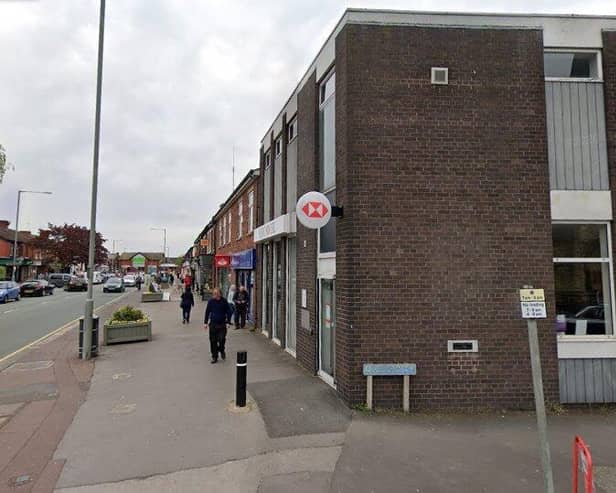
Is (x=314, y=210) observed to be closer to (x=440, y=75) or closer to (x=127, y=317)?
(x=440, y=75)

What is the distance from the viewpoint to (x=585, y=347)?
272 inches

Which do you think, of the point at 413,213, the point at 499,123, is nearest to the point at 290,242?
the point at 413,213

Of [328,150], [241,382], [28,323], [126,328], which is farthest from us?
[28,323]

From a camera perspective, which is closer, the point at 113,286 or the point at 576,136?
the point at 576,136

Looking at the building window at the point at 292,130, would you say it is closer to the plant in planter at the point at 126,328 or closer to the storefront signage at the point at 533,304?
the plant in planter at the point at 126,328

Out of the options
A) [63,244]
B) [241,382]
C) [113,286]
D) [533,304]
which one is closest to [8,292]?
[113,286]

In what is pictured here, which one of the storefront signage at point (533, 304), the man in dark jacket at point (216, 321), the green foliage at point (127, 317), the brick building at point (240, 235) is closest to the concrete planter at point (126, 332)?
the green foliage at point (127, 317)

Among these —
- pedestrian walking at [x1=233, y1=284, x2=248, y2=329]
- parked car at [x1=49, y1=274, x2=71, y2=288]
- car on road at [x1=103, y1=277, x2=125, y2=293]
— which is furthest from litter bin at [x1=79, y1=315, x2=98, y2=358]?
parked car at [x1=49, y1=274, x2=71, y2=288]

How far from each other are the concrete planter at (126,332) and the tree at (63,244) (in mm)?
66384

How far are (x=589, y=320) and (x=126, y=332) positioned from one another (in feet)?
38.3

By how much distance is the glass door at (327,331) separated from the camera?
26.3 feet

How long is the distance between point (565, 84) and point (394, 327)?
16.6ft

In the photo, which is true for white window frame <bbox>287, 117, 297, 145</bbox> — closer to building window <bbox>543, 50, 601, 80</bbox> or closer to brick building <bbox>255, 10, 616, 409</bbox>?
brick building <bbox>255, 10, 616, 409</bbox>

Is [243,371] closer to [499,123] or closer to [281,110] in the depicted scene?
[499,123]
